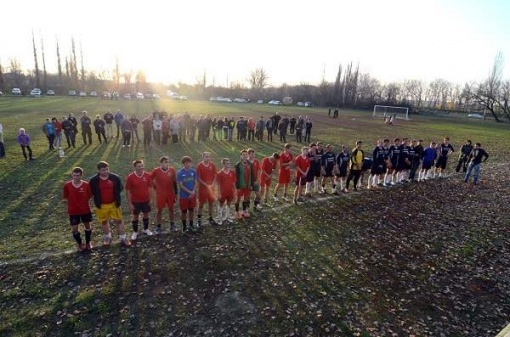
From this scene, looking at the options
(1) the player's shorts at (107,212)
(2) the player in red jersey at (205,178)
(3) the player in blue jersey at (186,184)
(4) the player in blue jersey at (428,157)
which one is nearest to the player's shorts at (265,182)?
(2) the player in red jersey at (205,178)

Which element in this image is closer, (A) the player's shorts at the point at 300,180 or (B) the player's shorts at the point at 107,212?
(B) the player's shorts at the point at 107,212

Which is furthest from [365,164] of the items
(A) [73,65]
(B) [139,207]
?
(A) [73,65]

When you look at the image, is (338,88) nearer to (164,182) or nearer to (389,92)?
(389,92)

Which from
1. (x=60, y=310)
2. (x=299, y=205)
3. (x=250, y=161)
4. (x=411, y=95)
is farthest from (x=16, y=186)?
(x=411, y=95)

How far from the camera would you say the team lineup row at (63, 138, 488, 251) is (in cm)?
688

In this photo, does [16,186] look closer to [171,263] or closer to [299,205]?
[171,263]

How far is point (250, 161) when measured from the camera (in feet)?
30.1

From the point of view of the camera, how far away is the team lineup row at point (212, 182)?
688 centimetres

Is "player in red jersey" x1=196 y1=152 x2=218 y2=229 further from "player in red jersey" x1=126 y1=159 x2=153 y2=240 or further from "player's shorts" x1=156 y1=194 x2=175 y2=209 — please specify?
"player in red jersey" x1=126 y1=159 x2=153 y2=240

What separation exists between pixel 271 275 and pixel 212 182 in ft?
10.2

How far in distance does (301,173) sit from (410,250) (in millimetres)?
4051

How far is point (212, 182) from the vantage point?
862cm

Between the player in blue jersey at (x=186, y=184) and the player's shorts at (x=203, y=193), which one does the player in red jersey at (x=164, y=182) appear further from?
the player's shorts at (x=203, y=193)

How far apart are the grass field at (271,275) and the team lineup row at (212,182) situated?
638 mm
